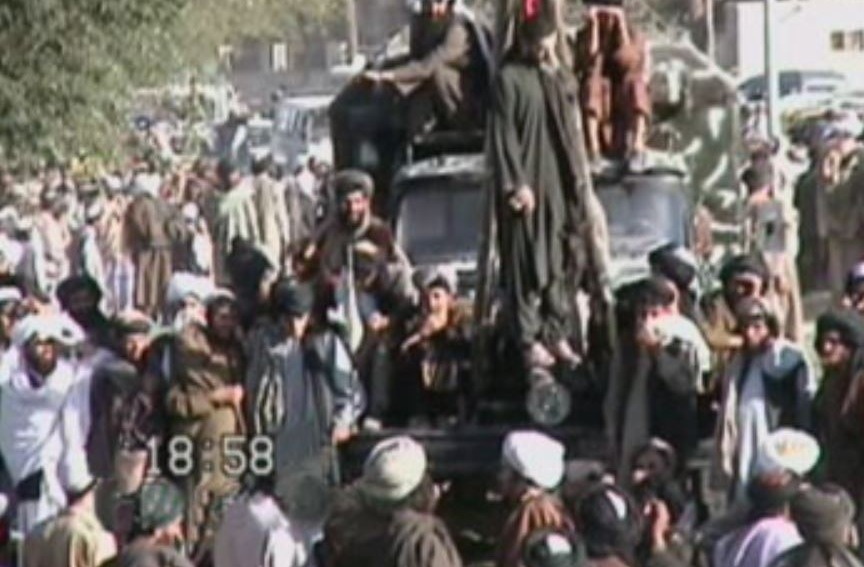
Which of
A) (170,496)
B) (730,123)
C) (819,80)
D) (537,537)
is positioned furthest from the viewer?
(819,80)

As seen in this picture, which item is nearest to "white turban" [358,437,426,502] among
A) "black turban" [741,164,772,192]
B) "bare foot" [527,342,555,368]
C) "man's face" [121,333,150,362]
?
"bare foot" [527,342,555,368]

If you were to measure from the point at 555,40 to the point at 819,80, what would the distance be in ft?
168

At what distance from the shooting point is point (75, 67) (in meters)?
26.0

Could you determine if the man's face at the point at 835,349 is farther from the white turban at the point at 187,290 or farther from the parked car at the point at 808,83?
the parked car at the point at 808,83

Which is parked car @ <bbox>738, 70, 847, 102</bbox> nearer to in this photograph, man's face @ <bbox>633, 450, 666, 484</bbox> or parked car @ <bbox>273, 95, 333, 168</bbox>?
parked car @ <bbox>273, 95, 333, 168</bbox>

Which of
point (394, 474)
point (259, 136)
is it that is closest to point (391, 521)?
point (394, 474)

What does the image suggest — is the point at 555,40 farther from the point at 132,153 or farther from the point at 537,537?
the point at 132,153

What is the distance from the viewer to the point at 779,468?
1114 centimetres

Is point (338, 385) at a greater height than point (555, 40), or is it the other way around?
→ point (555, 40)

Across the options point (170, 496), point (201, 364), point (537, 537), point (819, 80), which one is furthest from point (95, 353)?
point (819, 80)

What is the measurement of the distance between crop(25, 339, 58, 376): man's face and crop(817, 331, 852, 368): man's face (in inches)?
134

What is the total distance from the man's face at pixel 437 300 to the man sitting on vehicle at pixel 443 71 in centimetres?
201

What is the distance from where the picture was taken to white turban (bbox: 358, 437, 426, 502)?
11.2 m

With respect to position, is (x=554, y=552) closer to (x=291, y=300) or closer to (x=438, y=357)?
(x=291, y=300)
